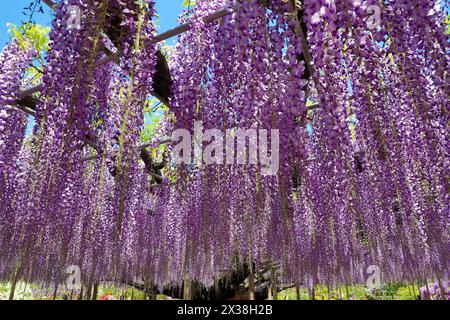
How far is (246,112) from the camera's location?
299cm

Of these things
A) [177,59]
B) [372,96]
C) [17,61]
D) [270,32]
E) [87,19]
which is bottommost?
[372,96]

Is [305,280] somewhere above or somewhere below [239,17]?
below

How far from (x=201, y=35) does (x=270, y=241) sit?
11.7 feet

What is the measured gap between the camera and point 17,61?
5.18m

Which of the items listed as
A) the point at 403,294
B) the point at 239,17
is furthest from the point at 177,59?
the point at 403,294

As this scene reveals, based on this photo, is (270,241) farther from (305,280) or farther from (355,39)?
(355,39)

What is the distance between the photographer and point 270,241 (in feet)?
18.5

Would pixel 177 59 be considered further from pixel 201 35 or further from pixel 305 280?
pixel 305 280

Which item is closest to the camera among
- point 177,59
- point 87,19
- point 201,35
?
point 87,19

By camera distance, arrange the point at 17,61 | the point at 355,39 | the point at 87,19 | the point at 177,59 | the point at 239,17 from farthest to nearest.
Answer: the point at 17,61 < the point at 177,59 < the point at 239,17 < the point at 87,19 < the point at 355,39

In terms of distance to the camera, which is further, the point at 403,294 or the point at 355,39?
the point at 403,294

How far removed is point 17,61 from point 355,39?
17.0 feet

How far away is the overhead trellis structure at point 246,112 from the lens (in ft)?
7.50

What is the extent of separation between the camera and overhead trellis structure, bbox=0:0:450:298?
229 centimetres
